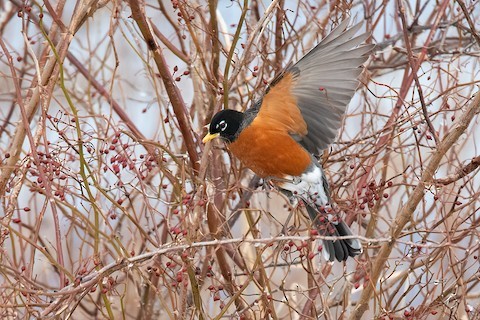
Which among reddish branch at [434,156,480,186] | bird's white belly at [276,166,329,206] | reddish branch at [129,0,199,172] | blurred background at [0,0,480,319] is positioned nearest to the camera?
blurred background at [0,0,480,319]

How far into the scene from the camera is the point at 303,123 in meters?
3.23

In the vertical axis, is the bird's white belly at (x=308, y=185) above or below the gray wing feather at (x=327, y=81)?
below

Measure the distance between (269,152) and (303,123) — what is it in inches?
9.1

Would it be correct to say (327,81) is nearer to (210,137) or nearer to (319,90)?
(319,90)

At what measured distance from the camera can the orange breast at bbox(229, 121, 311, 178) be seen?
10.0 ft

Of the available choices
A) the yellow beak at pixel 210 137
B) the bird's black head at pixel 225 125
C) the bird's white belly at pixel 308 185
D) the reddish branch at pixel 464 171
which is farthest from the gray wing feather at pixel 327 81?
the reddish branch at pixel 464 171

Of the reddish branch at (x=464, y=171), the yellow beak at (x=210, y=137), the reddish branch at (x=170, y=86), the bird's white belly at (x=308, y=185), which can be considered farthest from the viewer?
the bird's white belly at (x=308, y=185)

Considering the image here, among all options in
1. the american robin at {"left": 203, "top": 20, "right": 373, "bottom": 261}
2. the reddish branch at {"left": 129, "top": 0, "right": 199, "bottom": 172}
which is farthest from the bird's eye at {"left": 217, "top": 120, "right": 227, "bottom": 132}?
the reddish branch at {"left": 129, "top": 0, "right": 199, "bottom": 172}

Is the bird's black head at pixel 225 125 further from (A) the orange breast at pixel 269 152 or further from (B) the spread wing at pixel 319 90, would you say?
(B) the spread wing at pixel 319 90

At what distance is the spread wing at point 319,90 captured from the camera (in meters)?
2.81

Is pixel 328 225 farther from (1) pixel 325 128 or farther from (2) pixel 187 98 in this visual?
(2) pixel 187 98

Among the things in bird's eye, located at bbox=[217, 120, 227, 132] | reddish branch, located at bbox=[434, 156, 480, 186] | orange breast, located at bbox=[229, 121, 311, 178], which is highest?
orange breast, located at bbox=[229, 121, 311, 178]

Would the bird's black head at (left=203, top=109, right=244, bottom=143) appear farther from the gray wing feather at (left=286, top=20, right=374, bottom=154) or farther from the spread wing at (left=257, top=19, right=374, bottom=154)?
the gray wing feather at (left=286, top=20, right=374, bottom=154)

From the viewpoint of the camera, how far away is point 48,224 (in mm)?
4527
